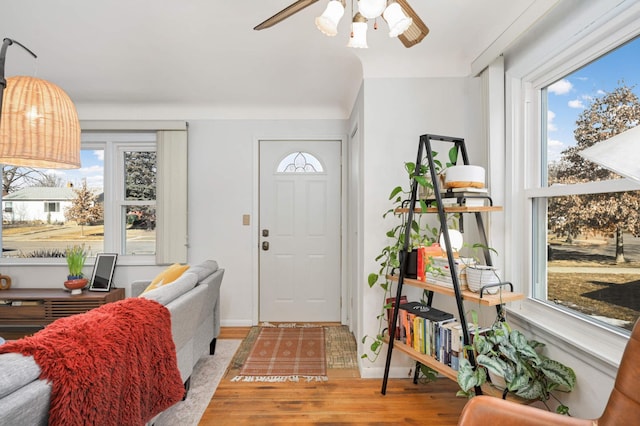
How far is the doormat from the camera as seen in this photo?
235 centimetres

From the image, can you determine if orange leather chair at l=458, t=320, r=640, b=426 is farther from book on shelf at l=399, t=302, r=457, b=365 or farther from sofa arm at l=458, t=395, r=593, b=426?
book on shelf at l=399, t=302, r=457, b=365

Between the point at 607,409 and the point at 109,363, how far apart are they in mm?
1663

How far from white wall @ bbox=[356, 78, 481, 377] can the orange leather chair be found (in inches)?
54.0

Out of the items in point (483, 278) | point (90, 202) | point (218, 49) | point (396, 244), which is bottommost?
point (483, 278)

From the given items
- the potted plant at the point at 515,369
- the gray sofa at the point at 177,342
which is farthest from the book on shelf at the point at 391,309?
the gray sofa at the point at 177,342

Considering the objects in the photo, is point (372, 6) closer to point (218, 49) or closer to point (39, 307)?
point (218, 49)

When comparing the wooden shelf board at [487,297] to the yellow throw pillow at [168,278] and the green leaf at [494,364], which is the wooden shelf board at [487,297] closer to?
the green leaf at [494,364]

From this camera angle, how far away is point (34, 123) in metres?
1.48

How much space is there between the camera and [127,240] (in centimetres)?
350

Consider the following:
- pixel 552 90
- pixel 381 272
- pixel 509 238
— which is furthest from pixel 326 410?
pixel 552 90

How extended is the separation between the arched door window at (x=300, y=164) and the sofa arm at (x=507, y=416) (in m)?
2.78

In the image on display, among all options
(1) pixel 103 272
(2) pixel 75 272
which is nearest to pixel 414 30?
(1) pixel 103 272

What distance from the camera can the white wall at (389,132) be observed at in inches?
94.5

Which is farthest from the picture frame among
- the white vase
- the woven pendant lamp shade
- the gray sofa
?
the white vase
